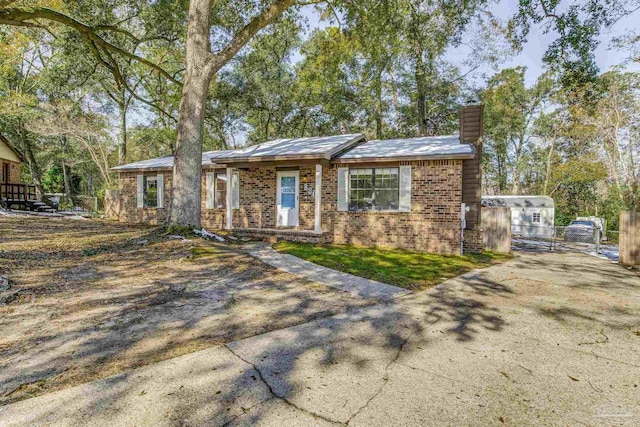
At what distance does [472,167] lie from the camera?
36.2 ft

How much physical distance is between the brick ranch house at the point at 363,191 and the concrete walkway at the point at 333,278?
124 inches

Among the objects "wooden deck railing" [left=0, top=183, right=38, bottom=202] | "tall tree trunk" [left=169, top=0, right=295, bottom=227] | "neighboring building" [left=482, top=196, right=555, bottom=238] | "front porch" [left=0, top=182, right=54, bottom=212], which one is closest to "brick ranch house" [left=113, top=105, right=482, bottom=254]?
"tall tree trunk" [left=169, top=0, right=295, bottom=227]

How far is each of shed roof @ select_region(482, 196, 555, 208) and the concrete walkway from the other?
17.4 metres

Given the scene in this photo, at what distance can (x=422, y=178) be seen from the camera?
34.0 ft

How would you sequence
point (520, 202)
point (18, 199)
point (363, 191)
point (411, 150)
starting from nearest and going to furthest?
1. point (411, 150)
2. point (363, 191)
3. point (18, 199)
4. point (520, 202)

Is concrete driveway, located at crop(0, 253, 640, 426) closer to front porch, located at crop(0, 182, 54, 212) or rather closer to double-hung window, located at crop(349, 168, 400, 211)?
double-hung window, located at crop(349, 168, 400, 211)

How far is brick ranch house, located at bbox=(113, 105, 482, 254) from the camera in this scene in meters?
10.2

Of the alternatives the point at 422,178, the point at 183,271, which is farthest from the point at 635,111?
the point at 183,271

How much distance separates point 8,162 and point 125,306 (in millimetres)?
23237

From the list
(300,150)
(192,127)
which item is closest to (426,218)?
(300,150)

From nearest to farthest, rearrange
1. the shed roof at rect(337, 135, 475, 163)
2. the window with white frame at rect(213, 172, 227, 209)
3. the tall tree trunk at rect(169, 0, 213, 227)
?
the tall tree trunk at rect(169, 0, 213, 227)
the shed roof at rect(337, 135, 475, 163)
the window with white frame at rect(213, 172, 227, 209)

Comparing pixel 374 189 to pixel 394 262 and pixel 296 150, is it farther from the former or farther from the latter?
pixel 394 262

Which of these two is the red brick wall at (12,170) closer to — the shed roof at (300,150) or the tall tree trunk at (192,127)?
the shed roof at (300,150)

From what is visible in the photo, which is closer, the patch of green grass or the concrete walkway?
the concrete walkway
